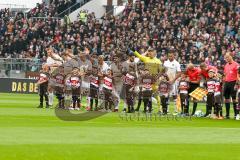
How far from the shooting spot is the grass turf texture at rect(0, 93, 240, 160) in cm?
1554

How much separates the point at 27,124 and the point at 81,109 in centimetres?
954

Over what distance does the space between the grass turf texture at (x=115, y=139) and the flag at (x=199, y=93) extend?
123 inches

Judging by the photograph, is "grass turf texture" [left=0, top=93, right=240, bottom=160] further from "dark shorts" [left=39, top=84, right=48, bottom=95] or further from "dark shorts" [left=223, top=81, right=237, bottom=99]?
"dark shorts" [left=39, top=84, right=48, bottom=95]

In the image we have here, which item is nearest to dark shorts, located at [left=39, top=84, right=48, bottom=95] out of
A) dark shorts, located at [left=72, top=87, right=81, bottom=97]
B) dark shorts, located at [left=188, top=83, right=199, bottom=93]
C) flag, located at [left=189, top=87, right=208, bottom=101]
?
dark shorts, located at [left=72, top=87, right=81, bottom=97]

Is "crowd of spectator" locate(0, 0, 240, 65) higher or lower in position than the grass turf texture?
higher

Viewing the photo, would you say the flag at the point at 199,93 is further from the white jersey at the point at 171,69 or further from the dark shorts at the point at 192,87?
the white jersey at the point at 171,69

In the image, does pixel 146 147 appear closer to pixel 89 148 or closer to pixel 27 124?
pixel 89 148

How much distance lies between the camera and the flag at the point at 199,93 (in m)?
29.4

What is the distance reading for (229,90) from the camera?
94.2 ft

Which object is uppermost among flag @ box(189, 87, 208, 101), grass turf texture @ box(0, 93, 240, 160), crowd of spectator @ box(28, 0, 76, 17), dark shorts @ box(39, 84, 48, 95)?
crowd of spectator @ box(28, 0, 76, 17)

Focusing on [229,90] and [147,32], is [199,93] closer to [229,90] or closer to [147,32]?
[229,90]

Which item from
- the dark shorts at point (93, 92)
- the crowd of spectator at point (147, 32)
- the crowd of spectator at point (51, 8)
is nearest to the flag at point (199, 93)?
the dark shorts at point (93, 92)

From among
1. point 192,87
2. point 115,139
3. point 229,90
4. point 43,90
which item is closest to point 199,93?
point 192,87

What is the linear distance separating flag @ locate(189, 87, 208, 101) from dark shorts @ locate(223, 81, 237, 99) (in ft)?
2.77
